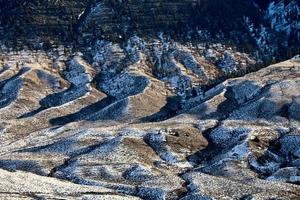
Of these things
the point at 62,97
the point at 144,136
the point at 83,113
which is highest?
the point at 62,97

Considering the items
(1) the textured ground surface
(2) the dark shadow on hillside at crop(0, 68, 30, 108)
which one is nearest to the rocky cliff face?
(1) the textured ground surface

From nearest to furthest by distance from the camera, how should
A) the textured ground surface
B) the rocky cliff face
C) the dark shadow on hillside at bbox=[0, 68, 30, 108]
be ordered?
1. the textured ground surface
2. the rocky cliff face
3. the dark shadow on hillside at bbox=[0, 68, 30, 108]

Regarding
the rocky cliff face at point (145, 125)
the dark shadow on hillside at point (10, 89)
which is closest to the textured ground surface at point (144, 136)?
the rocky cliff face at point (145, 125)

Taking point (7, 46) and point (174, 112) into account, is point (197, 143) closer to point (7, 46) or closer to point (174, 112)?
point (174, 112)

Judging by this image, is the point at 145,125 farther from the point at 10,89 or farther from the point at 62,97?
the point at 10,89

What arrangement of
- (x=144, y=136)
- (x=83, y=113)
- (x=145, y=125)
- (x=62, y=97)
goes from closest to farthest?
(x=144, y=136) → (x=145, y=125) → (x=83, y=113) → (x=62, y=97)

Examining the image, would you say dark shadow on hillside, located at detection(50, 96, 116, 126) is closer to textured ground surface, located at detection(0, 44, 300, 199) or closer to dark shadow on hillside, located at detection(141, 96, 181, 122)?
textured ground surface, located at detection(0, 44, 300, 199)

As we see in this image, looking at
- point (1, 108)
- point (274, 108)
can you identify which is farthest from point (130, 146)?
point (1, 108)

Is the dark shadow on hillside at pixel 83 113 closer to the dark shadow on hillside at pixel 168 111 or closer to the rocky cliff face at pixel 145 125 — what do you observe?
the rocky cliff face at pixel 145 125

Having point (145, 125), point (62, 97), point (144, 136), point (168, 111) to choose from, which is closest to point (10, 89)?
point (62, 97)
